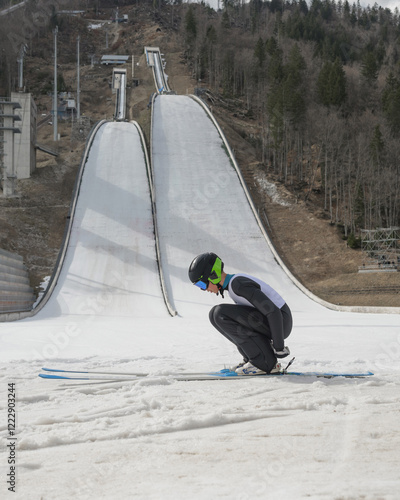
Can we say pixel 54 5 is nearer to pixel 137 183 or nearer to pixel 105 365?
pixel 137 183

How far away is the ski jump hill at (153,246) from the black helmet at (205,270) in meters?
2.84

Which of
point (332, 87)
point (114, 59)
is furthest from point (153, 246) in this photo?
point (114, 59)

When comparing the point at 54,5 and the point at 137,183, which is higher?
the point at 54,5

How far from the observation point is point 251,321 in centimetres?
456

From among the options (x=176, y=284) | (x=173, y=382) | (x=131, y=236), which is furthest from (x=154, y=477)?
(x=131, y=236)

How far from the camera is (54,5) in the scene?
91875 mm

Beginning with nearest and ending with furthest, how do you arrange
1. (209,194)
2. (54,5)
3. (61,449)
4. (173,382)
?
(61,449)
(173,382)
(209,194)
(54,5)

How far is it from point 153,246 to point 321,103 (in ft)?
76.7

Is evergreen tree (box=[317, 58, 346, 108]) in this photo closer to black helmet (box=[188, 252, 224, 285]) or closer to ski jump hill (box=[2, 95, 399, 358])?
ski jump hill (box=[2, 95, 399, 358])

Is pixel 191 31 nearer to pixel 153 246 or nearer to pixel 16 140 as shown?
pixel 16 140

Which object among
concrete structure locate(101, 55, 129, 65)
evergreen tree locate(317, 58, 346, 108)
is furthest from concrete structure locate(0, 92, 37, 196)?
concrete structure locate(101, 55, 129, 65)

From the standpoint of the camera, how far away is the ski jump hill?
11344mm

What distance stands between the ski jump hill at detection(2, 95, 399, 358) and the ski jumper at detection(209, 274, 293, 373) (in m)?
2.73

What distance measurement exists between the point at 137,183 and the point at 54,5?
74573 millimetres
